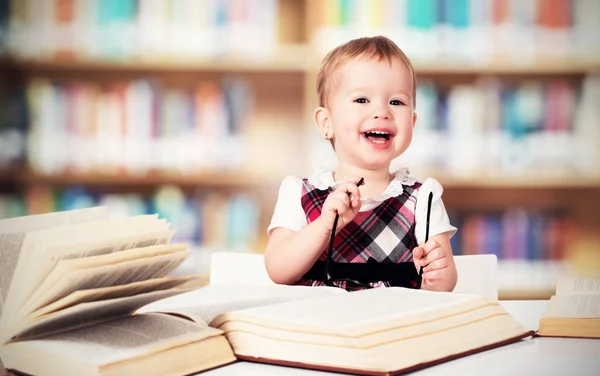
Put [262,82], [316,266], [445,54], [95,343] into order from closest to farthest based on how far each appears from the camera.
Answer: [95,343], [316,266], [445,54], [262,82]

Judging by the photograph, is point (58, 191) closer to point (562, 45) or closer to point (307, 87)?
point (307, 87)

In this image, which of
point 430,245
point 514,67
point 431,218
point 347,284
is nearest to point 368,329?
point 430,245

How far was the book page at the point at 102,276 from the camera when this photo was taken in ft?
1.89

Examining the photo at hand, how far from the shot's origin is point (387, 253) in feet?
3.74

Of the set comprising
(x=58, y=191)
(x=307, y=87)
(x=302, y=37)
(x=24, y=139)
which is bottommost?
(x=58, y=191)

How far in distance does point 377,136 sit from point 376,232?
0.15 metres

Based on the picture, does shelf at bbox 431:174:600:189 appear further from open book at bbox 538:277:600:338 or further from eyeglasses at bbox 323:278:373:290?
open book at bbox 538:277:600:338

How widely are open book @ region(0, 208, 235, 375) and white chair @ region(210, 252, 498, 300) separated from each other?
0.52m

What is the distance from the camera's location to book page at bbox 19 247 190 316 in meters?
0.58

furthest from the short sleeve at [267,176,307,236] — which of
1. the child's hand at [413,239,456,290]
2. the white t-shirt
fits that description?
the child's hand at [413,239,456,290]

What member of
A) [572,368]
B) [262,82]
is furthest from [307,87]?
[572,368]

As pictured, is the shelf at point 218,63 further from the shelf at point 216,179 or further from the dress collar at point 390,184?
the dress collar at point 390,184

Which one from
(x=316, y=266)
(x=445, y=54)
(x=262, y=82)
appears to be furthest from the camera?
(x=262, y=82)

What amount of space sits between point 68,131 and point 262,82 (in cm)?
82
